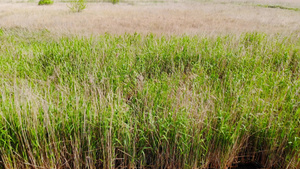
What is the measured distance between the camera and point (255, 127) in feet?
9.72

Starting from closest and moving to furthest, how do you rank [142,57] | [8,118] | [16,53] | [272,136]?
[8,118] → [272,136] → [142,57] → [16,53]

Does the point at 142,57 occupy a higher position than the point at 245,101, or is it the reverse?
the point at 142,57

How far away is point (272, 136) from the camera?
9.44ft

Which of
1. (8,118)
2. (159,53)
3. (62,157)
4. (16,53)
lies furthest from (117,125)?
(16,53)

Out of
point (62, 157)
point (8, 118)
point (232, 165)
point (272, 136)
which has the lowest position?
point (232, 165)

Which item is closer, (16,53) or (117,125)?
(117,125)

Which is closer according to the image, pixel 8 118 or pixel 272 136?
pixel 8 118

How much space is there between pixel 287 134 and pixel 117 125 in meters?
2.03

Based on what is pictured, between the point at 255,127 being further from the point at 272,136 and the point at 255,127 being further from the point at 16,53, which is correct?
the point at 16,53

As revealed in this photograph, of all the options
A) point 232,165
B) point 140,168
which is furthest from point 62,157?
point 232,165

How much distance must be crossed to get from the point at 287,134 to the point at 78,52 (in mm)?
4072

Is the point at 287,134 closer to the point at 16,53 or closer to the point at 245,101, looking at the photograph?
the point at 245,101

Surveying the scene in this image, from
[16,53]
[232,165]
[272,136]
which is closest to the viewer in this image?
[272,136]

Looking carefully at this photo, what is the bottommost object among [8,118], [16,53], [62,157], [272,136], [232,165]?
[232,165]
